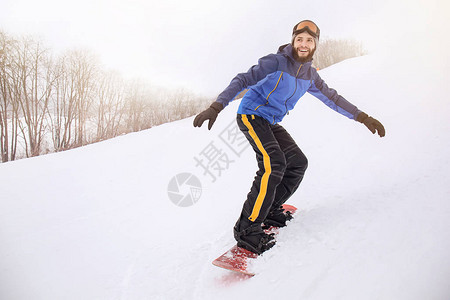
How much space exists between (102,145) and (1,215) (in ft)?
11.7

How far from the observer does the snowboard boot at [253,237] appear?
6.89 feet

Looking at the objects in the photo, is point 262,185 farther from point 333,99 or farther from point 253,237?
point 333,99

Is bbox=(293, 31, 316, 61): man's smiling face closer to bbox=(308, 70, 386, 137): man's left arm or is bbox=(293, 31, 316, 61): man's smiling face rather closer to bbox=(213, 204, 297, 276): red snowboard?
bbox=(308, 70, 386, 137): man's left arm

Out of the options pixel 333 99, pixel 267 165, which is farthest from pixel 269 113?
pixel 333 99

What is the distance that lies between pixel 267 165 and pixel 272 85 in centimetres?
64

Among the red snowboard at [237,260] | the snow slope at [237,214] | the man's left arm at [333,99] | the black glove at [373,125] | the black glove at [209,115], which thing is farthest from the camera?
the man's left arm at [333,99]

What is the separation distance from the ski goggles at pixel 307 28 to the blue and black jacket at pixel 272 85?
0.45 feet

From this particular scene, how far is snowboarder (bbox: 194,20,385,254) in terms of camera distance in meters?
2.10

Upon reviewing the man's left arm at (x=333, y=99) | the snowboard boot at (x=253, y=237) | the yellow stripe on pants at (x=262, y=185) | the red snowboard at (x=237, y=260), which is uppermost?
the man's left arm at (x=333, y=99)

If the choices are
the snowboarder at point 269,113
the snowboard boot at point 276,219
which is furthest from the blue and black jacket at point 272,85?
the snowboard boot at point 276,219

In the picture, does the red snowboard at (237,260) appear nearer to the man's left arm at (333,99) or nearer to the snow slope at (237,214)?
the snow slope at (237,214)

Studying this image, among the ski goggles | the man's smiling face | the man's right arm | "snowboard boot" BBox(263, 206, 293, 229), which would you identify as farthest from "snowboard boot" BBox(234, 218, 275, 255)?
the ski goggles

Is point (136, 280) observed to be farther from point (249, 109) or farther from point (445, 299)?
point (445, 299)

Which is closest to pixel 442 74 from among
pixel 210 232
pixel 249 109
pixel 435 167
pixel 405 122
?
Result: pixel 405 122
